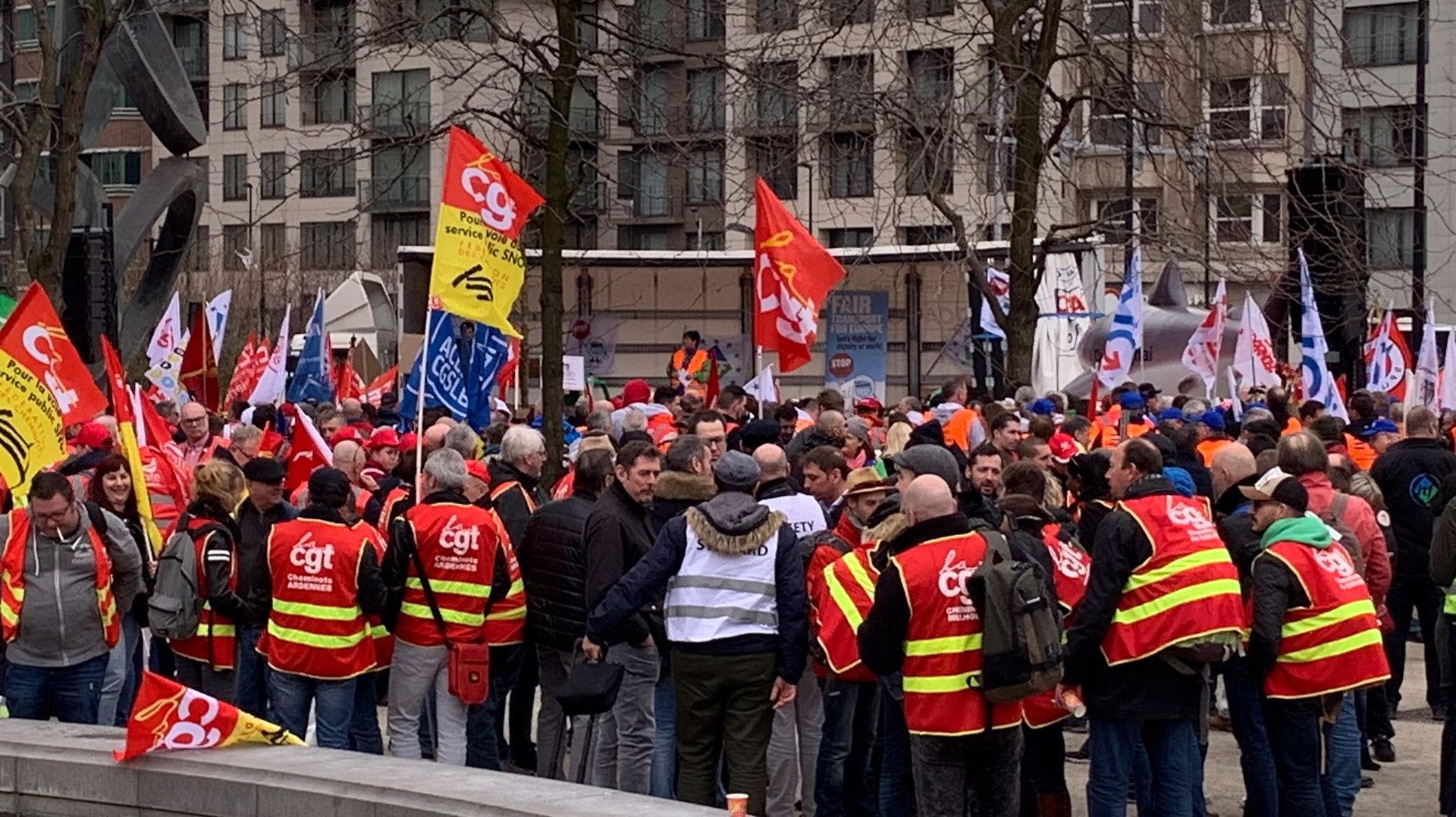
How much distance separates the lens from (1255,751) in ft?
30.3

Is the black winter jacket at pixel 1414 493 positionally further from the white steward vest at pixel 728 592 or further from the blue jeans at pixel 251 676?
the blue jeans at pixel 251 676

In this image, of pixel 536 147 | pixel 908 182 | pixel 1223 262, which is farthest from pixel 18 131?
pixel 1223 262

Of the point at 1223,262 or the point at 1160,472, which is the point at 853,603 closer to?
the point at 1160,472

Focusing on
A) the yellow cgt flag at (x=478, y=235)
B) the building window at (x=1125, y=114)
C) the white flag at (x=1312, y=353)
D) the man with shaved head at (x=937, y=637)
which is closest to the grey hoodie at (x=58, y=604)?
the yellow cgt flag at (x=478, y=235)

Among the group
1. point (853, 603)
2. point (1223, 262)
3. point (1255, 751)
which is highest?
point (1223, 262)

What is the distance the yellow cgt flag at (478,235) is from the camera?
39.7 feet

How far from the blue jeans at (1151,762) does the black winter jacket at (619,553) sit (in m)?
1.93

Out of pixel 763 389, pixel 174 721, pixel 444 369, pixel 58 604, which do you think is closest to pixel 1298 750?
pixel 174 721

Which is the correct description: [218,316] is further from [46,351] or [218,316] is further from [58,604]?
[58,604]

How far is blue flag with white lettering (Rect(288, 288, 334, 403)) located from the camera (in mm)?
23578

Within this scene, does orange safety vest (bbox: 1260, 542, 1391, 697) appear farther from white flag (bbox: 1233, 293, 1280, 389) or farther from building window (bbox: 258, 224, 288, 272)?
building window (bbox: 258, 224, 288, 272)

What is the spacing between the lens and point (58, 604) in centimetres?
965

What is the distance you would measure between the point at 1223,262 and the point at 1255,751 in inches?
383

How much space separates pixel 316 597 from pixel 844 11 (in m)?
9.89
